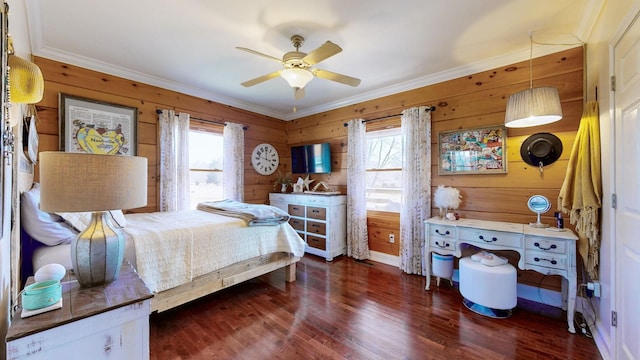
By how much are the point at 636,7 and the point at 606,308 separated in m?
1.85

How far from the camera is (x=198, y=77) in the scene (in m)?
3.27

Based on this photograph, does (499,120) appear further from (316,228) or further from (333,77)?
(316,228)

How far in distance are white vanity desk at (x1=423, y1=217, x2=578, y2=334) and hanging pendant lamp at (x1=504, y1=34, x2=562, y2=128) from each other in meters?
0.96

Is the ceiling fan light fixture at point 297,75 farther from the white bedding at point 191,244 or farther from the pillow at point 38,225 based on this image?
the pillow at point 38,225

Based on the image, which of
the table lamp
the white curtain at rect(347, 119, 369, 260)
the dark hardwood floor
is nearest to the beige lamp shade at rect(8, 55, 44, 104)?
the table lamp

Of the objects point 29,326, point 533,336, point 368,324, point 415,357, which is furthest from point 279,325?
point 533,336

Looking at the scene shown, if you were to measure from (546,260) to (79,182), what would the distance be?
123 inches

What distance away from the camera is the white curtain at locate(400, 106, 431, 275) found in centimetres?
319

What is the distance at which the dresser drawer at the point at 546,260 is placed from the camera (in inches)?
82.6

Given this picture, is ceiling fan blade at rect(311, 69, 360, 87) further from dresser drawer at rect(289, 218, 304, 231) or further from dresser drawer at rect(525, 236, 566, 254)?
dresser drawer at rect(289, 218, 304, 231)

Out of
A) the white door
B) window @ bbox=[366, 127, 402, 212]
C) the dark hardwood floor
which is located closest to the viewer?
the white door

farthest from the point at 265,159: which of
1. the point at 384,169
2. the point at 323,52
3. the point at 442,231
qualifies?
the point at 442,231

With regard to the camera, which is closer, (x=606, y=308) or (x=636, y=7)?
(x=636, y=7)

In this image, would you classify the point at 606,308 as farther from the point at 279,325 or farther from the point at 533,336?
the point at 279,325
